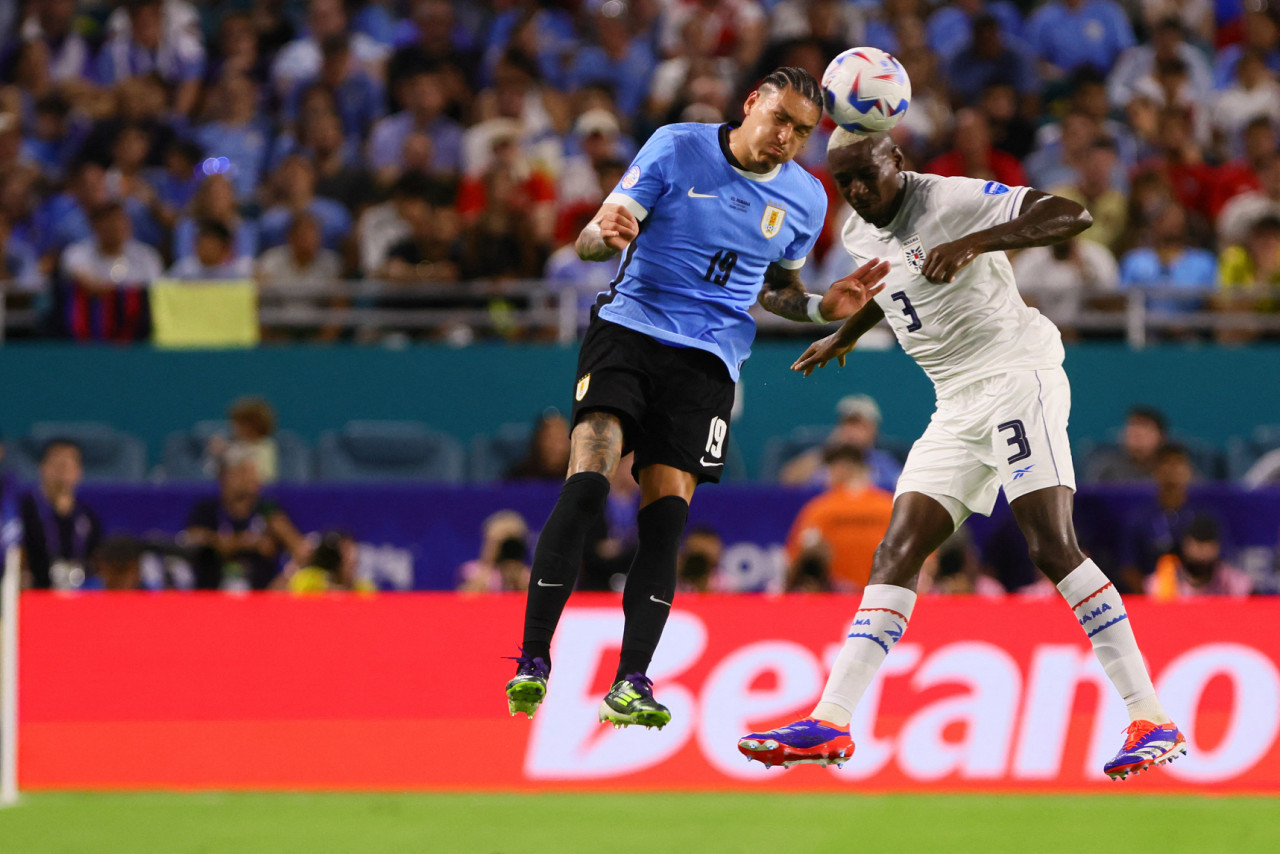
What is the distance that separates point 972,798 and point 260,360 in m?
6.79

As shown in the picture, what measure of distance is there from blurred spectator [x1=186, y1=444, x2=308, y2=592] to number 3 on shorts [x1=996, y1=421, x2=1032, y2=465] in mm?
6502

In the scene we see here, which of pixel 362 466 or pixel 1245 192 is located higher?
pixel 1245 192

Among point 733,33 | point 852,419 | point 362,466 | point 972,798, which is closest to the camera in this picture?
point 972,798

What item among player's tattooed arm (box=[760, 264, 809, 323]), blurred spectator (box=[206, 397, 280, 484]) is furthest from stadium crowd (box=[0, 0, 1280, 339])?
player's tattooed arm (box=[760, 264, 809, 323])

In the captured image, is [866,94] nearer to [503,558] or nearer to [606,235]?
[606,235]

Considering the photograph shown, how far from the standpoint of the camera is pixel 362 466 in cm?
1372

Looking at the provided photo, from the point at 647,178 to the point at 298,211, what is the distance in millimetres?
8467

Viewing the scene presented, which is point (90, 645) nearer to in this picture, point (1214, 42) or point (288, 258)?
point (288, 258)

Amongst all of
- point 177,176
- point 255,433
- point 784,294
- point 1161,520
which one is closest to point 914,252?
point 784,294

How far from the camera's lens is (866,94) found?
22.1 feet

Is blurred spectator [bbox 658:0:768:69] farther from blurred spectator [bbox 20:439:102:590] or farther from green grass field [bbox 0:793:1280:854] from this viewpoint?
green grass field [bbox 0:793:1280:854]

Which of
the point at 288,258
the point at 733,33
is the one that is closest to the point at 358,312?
the point at 288,258

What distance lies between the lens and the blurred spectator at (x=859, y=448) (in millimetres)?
12250

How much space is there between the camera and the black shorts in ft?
22.6
